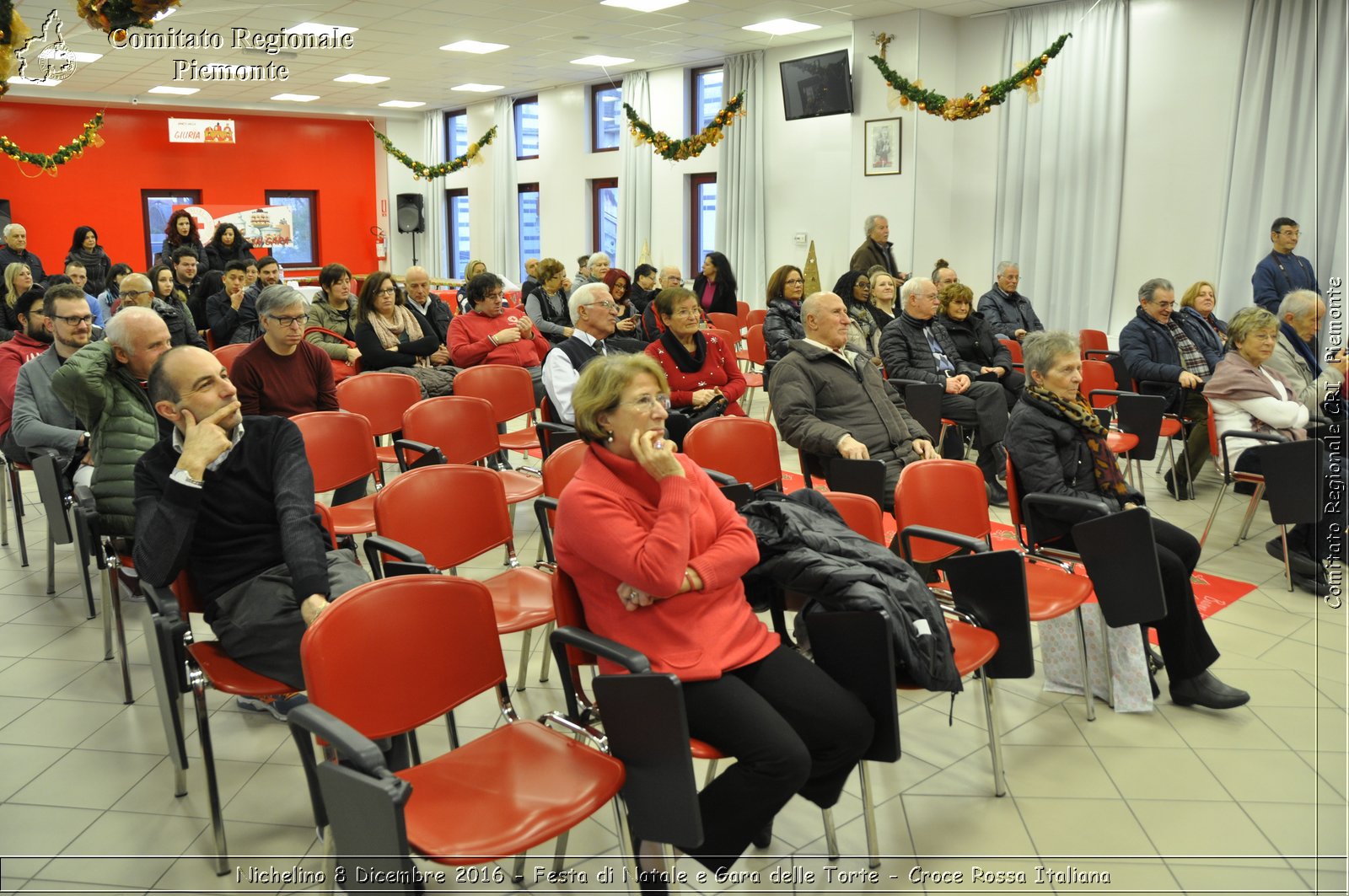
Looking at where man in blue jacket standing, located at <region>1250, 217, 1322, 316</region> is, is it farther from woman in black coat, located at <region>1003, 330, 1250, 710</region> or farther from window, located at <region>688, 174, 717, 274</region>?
window, located at <region>688, 174, 717, 274</region>

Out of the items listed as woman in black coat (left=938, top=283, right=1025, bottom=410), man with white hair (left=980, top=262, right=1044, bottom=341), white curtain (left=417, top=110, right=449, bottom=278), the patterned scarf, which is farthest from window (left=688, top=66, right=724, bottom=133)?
the patterned scarf

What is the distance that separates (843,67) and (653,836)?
355 inches

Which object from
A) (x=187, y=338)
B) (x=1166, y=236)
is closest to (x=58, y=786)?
(x=187, y=338)

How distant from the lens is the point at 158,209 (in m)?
16.0

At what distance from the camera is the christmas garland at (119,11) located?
11.1 ft

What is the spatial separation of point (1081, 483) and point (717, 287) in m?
5.91

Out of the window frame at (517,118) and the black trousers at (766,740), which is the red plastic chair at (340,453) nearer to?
the black trousers at (766,740)

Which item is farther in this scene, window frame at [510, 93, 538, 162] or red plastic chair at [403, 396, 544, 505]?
window frame at [510, 93, 538, 162]

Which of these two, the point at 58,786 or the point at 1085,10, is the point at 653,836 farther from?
the point at 1085,10

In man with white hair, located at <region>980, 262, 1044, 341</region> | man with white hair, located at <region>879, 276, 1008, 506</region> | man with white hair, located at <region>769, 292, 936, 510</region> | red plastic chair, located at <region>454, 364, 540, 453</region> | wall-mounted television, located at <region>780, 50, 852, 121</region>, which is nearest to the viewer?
man with white hair, located at <region>769, 292, 936, 510</region>

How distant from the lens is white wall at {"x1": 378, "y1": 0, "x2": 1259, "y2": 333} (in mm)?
7996

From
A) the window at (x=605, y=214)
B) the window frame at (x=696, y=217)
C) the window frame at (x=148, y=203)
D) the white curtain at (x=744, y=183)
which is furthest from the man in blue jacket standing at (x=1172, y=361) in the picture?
the window frame at (x=148, y=203)

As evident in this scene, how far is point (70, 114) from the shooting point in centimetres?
1506

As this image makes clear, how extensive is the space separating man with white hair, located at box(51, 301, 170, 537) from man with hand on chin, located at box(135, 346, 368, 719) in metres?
0.88
